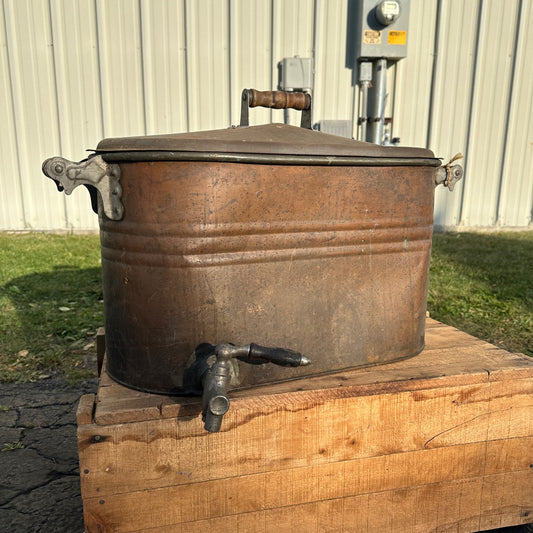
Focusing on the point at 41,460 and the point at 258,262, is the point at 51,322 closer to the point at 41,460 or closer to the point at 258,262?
the point at 41,460

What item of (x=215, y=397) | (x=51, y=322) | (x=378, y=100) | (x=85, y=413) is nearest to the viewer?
(x=215, y=397)

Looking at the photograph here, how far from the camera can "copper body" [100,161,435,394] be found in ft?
3.97

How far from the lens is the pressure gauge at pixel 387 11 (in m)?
5.62

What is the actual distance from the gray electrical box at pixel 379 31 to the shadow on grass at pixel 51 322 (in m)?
4.20

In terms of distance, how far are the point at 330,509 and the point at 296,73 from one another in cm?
553

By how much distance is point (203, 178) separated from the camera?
3.89 ft

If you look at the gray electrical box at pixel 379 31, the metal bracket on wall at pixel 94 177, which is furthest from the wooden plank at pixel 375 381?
the gray electrical box at pixel 379 31

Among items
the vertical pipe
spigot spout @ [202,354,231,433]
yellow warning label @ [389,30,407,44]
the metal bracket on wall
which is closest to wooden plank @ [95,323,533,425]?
spigot spout @ [202,354,231,433]

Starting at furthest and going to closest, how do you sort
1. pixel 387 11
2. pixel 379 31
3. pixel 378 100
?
pixel 378 100 < pixel 379 31 < pixel 387 11

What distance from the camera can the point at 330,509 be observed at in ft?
4.32

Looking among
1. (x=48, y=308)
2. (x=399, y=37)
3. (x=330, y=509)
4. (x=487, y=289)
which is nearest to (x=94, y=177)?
(x=330, y=509)

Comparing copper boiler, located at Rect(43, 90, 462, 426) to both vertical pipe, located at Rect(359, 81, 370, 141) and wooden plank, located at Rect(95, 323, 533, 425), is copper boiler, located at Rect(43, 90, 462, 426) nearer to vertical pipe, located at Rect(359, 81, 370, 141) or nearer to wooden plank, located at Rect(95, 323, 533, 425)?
wooden plank, located at Rect(95, 323, 533, 425)

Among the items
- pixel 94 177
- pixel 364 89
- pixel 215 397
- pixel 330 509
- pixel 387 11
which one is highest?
pixel 387 11

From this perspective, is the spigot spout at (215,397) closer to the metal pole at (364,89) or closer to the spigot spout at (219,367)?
the spigot spout at (219,367)
